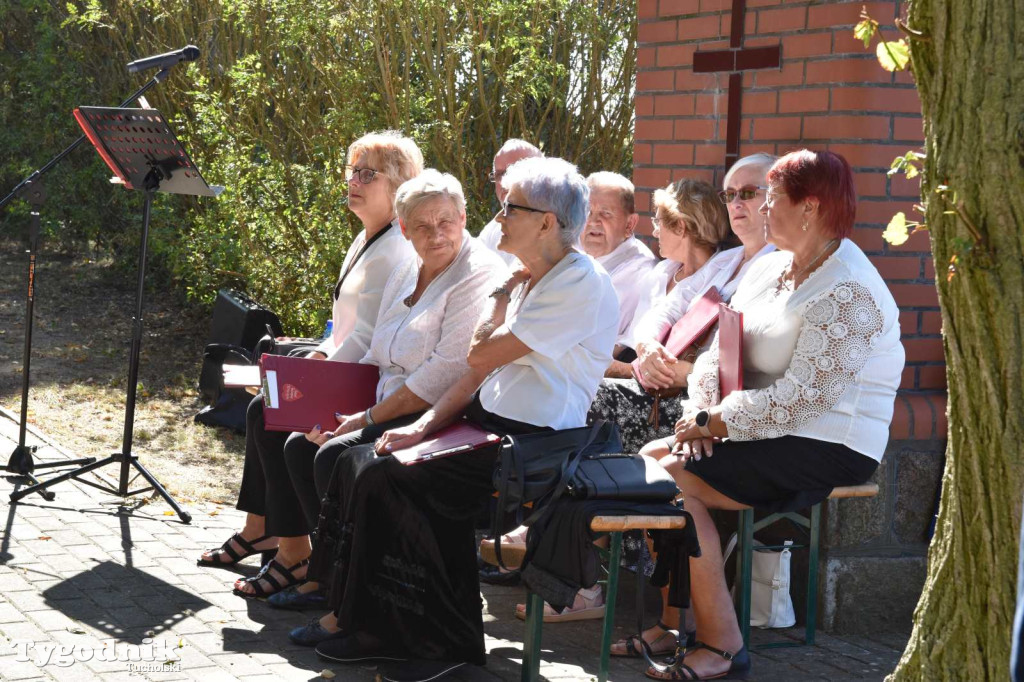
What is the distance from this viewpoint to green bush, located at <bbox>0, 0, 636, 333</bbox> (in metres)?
7.99

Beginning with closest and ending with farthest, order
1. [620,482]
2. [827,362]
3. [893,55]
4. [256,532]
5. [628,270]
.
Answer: [893,55] < [620,482] < [827,362] < [256,532] < [628,270]

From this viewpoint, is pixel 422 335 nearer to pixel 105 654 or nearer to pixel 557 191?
pixel 557 191

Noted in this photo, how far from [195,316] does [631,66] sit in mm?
5053

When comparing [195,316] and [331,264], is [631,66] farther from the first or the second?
[195,316]

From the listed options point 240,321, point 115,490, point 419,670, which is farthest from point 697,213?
point 240,321

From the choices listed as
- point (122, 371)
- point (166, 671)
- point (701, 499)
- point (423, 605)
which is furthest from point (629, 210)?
point (122, 371)

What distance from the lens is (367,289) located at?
516 centimetres

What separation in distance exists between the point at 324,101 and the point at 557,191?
18.4 feet

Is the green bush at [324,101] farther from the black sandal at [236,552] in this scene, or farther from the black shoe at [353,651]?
the black shoe at [353,651]

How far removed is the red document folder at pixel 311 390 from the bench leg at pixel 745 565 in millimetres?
1523

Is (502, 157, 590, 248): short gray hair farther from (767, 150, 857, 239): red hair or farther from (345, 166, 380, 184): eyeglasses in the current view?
(345, 166, 380, 184): eyeglasses

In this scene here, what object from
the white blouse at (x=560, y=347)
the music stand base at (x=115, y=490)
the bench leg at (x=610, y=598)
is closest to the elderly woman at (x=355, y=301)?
the music stand base at (x=115, y=490)

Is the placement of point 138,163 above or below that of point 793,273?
above

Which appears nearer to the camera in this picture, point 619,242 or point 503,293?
point 503,293
